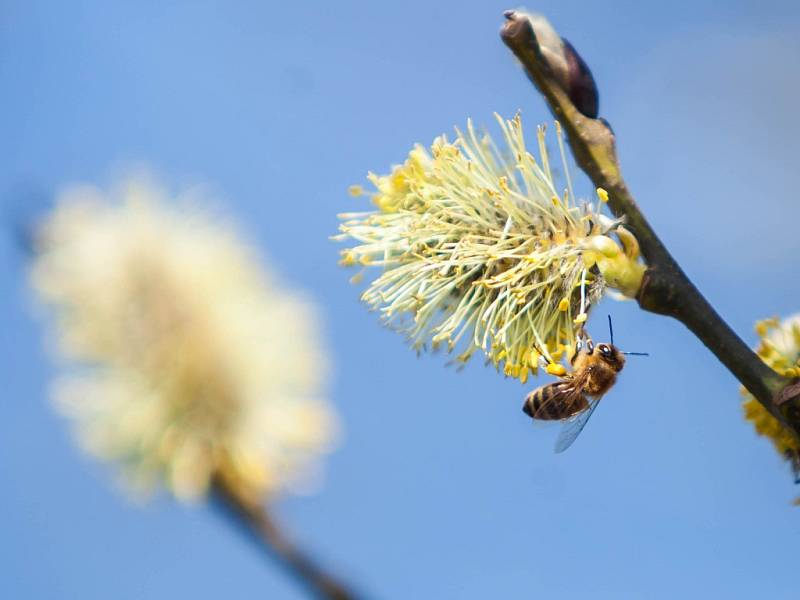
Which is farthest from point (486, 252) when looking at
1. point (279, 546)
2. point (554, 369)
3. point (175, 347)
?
point (175, 347)

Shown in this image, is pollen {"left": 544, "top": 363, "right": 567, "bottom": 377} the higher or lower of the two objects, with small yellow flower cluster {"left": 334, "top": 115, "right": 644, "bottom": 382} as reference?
lower

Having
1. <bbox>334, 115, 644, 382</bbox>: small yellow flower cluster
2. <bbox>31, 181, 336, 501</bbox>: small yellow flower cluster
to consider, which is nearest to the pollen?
<bbox>334, 115, 644, 382</bbox>: small yellow flower cluster

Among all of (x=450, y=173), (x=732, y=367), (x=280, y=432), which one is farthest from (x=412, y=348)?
(x=280, y=432)

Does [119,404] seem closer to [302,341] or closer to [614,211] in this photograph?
[302,341]

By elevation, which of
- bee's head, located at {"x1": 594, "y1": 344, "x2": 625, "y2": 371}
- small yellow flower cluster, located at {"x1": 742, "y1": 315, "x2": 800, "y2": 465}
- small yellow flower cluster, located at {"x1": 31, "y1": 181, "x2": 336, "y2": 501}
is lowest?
small yellow flower cluster, located at {"x1": 742, "y1": 315, "x2": 800, "y2": 465}

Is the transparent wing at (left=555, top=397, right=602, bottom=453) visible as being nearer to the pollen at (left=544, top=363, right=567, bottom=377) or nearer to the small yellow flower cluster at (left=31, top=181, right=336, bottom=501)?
the pollen at (left=544, top=363, right=567, bottom=377)

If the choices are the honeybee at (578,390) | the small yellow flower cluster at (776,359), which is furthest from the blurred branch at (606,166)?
the honeybee at (578,390)
